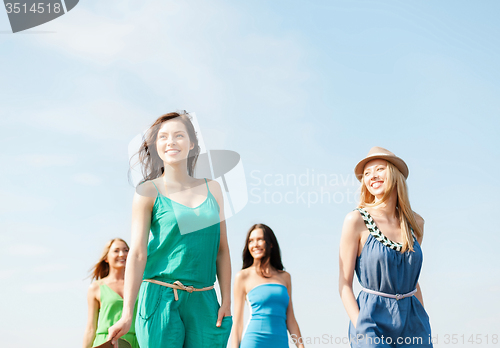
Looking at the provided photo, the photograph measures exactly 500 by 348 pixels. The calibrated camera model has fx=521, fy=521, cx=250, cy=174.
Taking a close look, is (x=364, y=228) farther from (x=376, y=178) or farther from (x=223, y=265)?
(x=223, y=265)

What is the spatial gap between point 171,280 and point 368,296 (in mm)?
1632

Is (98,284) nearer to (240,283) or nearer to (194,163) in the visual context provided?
(240,283)

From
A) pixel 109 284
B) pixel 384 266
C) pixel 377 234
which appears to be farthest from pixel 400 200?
pixel 109 284

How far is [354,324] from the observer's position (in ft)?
13.6

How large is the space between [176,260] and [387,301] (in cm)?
174

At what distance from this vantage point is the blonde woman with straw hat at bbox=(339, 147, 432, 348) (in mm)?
4035

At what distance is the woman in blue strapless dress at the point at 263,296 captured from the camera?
7383 mm

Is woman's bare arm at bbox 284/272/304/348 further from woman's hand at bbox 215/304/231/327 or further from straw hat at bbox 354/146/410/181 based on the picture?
woman's hand at bbox 215/304/231/327

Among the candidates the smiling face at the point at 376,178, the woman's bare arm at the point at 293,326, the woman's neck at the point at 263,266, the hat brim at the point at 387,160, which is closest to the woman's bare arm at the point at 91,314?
the woman's neck at the point at 263,266

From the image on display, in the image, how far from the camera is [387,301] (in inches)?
162

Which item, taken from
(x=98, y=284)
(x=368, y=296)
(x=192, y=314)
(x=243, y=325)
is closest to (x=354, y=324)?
(x=368, y=296)

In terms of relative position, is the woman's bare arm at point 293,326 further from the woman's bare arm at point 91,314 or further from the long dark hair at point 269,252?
the woman's bare arm at point 91,314

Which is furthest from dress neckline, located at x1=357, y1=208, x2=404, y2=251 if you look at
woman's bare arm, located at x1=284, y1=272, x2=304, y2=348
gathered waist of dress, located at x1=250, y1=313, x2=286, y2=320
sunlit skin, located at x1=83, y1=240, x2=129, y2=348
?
sunlit skin, located at x1=83, y1=240, x2=129, y2=348

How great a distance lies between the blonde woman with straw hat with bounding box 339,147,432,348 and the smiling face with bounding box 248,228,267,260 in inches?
143
